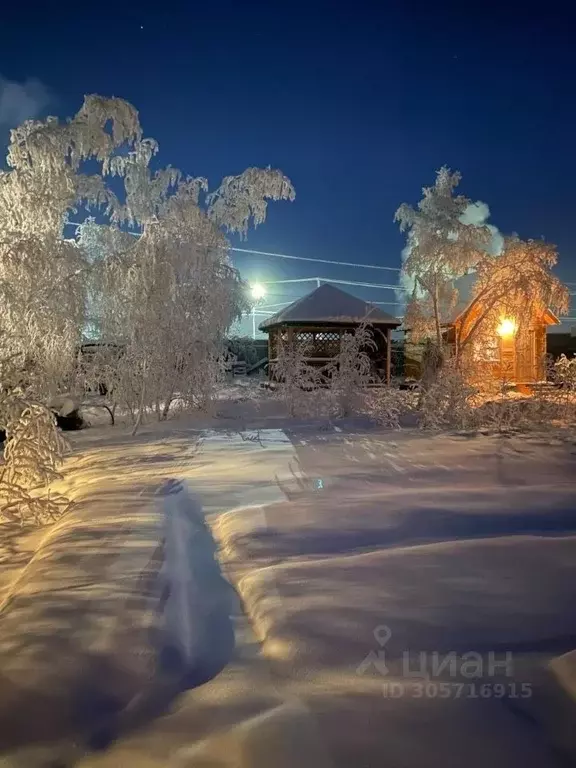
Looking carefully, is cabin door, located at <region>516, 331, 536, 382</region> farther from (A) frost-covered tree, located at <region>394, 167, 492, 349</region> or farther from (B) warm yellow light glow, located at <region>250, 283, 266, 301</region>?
(B) warm yellow light glow, located at <region>250, 283, 266, 301</region>

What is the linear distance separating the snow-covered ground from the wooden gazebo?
14.2 meters

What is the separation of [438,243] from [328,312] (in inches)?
286

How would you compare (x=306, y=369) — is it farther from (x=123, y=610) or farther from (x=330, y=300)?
(x=123, y=610)

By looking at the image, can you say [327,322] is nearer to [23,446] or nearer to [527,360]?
[527,360]

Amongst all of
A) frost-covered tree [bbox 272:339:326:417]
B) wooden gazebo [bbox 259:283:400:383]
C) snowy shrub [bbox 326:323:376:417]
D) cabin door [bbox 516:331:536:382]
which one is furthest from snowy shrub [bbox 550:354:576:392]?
cabin door [bbox 516:331:536:382]

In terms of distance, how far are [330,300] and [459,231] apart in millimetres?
7932

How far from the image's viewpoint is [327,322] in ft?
71.1

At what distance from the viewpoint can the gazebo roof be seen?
70.3ft

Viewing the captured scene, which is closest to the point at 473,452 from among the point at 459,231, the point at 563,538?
the point at 563,538

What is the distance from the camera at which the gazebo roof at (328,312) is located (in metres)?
21.4

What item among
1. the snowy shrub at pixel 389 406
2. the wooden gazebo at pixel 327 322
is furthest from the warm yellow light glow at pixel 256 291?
the snowy shrub at pixel 389 406

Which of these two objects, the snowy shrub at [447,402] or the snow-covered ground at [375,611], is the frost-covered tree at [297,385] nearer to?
the snowy shrub at [447,402]

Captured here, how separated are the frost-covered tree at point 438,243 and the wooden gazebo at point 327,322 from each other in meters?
4.80

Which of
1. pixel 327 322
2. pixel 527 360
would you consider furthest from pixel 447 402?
pixel 527 360
